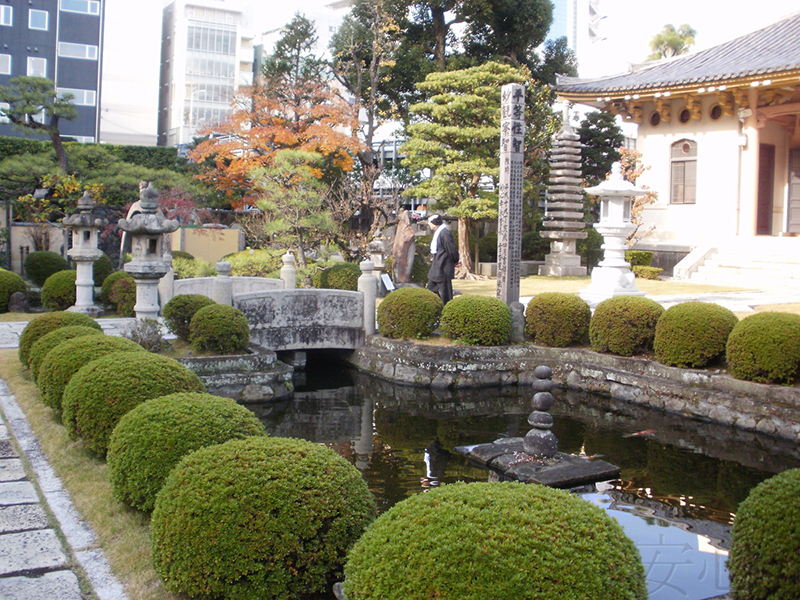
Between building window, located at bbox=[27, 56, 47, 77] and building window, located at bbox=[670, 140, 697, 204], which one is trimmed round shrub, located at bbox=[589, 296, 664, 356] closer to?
building window, located at bbox=[670, 140, 697, 204]

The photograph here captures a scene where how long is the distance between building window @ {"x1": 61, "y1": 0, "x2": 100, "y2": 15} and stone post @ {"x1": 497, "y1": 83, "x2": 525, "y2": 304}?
3304 cm

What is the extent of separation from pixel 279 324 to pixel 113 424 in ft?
22.3

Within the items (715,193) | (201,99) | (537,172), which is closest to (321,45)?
(201,99)

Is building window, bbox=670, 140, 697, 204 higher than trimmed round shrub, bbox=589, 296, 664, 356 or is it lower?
higher

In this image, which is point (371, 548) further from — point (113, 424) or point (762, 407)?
point (762, 407)

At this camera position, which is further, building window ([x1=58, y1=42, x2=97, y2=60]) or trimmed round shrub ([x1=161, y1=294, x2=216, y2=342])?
building window ([x1=58, y1=42, x2=97, y2=60])

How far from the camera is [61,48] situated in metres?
37.3

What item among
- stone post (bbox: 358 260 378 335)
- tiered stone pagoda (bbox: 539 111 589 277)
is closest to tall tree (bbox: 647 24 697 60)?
tiered stone pagoda (bbox: 539 111 589 277)

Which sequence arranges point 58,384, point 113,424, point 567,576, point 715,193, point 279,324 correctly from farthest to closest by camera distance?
point 715,193 → point 279,324 → point 58,384 → point 113,424 → point 567,576

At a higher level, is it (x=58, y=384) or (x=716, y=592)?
(x=58, y=384)

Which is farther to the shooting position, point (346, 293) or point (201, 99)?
point (201, 99)

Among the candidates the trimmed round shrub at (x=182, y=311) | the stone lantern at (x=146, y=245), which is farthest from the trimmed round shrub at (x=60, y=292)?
the trimmed round shrub at (x=182, y=311)

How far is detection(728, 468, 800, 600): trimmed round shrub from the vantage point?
3100mm

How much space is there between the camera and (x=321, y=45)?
191 ft
